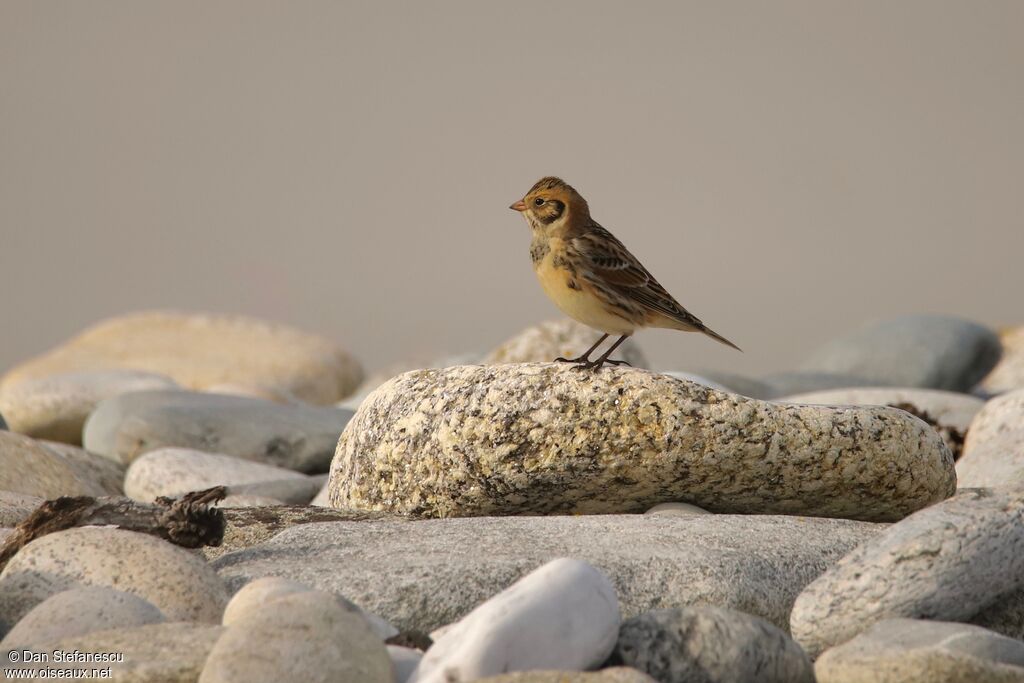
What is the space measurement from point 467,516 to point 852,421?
1.97 meters

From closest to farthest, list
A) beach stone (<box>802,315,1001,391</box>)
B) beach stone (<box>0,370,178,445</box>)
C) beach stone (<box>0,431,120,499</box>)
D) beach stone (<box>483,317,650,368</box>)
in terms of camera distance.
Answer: beach stone (<box>0,431,120,499</box>) → beach stone (<box>483,317,650,368</box>) → beach stone (<box>0,370,178,445</box>) → beach stone (<box>802,315,1001,391</box>)

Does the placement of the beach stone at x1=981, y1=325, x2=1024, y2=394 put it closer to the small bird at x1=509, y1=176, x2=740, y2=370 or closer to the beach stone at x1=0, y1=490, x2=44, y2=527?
the small bird at x1=509, y1=176, x2=740, y2=370

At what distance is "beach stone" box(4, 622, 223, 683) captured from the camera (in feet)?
13.8

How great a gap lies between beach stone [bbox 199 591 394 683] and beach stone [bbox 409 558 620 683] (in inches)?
8.5

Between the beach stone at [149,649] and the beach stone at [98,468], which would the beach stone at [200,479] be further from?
the beach stone at [149,649]

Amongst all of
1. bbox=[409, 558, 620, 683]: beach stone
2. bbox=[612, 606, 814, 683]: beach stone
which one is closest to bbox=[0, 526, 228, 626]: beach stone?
bbox=[409, 558, 620, 683]: beach stone

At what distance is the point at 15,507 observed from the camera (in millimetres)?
6805

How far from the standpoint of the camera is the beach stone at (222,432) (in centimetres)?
1107

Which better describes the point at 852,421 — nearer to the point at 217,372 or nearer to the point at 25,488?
the point at 25,488

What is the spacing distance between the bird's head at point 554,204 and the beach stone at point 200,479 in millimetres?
2728

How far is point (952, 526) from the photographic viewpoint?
5320 millimetres

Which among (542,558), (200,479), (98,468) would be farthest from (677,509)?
(98,468)

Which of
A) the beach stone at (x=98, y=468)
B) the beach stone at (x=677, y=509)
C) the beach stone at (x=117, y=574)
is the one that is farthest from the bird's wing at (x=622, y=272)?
the beach stone at (x=98, y=468)

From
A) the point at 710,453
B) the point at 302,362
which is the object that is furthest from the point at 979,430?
the point at 302,362
